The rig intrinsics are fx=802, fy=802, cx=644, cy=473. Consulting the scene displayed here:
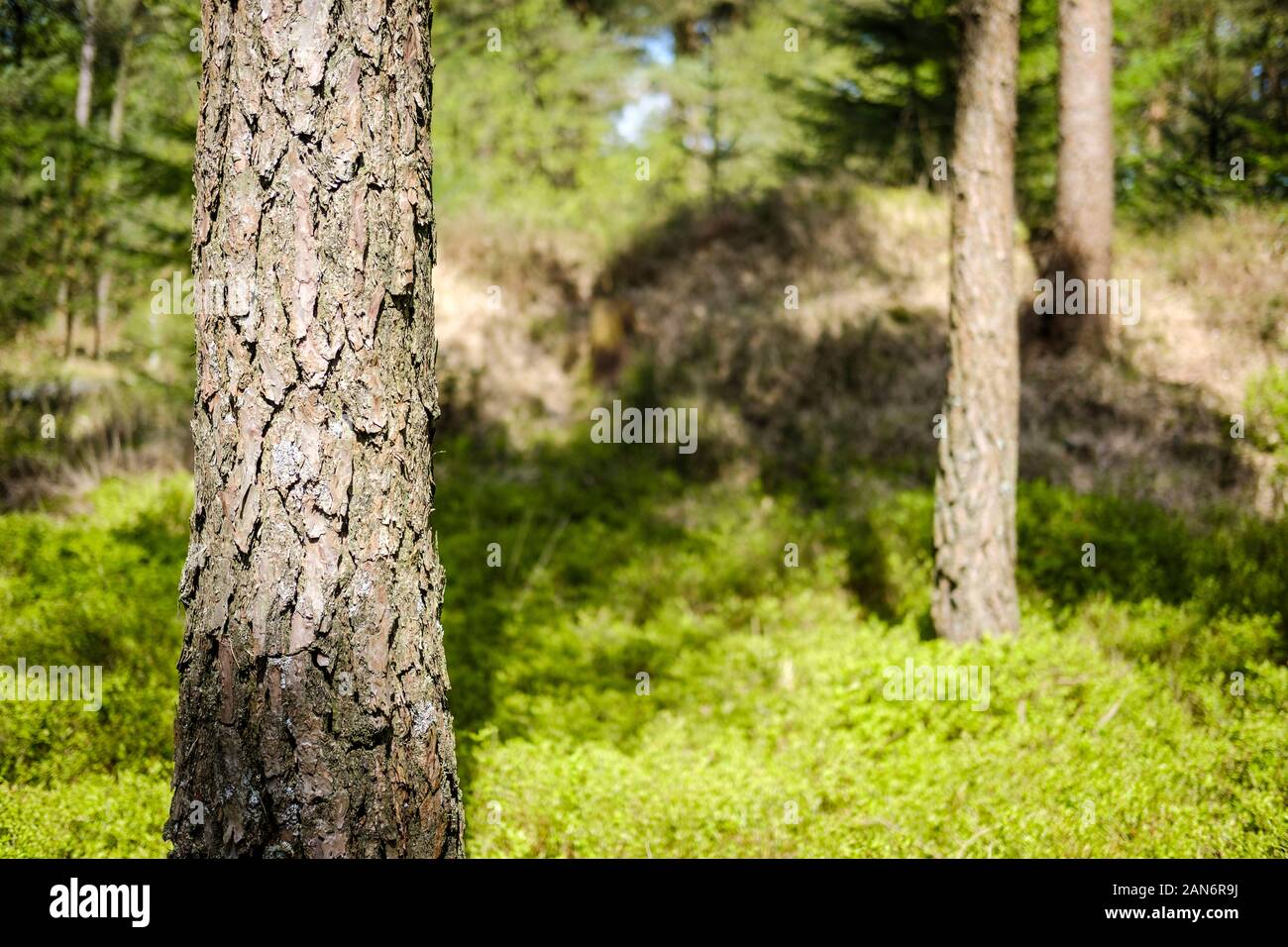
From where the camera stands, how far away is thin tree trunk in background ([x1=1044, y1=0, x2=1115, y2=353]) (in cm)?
891

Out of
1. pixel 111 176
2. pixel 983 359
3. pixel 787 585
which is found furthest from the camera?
pixel 111 176

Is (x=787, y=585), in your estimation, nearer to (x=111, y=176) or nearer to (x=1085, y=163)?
(x=1085, y=163)

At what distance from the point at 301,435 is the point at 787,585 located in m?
4.80

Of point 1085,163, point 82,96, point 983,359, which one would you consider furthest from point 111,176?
point 1085,163

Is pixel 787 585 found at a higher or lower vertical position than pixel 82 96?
lower

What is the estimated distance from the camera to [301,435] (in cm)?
221

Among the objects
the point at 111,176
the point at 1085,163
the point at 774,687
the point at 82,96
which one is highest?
the point at 82,96

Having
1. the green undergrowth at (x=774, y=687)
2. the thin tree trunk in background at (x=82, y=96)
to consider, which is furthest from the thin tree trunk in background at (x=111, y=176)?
the green undergrowth at (x=774, y=687)

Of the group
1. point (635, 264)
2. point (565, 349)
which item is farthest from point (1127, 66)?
point (565, 349)

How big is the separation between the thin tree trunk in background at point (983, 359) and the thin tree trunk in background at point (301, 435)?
11.9 ft

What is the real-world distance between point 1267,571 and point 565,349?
8.66m

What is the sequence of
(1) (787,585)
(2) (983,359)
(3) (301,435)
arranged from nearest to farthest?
(3) (301,435)
(2) (983,359)
(1) (787,585)

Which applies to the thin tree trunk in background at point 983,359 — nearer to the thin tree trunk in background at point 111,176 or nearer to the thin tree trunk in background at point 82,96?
the thin tree trunk in background at point 82,96

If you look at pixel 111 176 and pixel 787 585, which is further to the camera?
pixel 111 176
